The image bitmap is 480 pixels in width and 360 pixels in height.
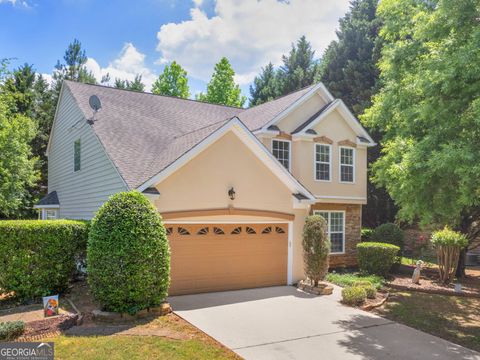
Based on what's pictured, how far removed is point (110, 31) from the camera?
1780 cm

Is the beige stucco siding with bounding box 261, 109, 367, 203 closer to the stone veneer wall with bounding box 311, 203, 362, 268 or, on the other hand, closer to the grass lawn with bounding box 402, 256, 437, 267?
the stone veneer wall with bounding box 311, 203, 362, 268

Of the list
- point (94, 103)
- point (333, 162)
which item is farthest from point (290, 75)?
point (94, 103)

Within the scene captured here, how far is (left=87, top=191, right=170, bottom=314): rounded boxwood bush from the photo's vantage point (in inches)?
345

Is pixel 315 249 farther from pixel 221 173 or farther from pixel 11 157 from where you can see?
pixel 11 157

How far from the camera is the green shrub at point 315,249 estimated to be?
12.5 m

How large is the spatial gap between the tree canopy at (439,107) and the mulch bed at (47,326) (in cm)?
867

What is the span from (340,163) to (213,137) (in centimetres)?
904

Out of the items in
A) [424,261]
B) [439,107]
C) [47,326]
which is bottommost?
[424,261]

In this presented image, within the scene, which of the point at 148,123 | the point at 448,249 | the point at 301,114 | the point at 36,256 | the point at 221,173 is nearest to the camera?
the point at 36,256

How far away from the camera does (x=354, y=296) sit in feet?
36.2

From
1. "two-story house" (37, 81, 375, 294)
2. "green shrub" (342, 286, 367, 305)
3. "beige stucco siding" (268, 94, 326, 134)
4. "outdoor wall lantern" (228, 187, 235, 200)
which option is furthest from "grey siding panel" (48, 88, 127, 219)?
"beige stucco siding" (268, 94, 326, 134)

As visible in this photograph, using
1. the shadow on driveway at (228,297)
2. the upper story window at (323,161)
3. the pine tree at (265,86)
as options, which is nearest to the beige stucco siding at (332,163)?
the upper story window at (323,161)

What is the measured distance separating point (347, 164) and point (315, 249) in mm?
7577

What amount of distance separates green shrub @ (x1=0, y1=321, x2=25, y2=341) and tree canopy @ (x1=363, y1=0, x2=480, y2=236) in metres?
9.34
